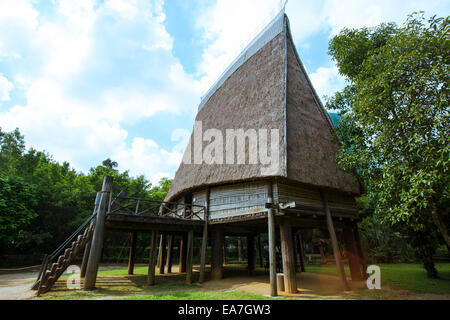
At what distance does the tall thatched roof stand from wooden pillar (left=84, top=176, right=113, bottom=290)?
4.36 meters

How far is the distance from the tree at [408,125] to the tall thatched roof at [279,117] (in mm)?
1638

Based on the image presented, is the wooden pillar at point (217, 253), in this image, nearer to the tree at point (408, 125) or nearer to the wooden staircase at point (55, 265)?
the wooden staircase at point (55, 265)

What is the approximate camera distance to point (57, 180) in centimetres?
2555

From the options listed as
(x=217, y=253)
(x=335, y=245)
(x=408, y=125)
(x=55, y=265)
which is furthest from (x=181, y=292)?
(x=408, y=125)

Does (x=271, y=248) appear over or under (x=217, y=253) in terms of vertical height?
over

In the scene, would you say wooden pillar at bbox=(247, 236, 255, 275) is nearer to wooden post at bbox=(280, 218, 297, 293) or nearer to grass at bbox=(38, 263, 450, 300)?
grass at bbox=(38, 263, 450, 300)

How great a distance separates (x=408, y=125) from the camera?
8.24 metres

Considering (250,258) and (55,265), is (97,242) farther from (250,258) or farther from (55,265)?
(250,258)

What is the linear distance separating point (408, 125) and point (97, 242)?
1229 centimetres

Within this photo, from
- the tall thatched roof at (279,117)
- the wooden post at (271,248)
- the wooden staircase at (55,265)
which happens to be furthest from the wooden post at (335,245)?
the wooden staircase at (55,265)

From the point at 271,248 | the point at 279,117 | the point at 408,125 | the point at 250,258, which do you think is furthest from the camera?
the point at 250,258

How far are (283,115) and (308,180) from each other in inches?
129
